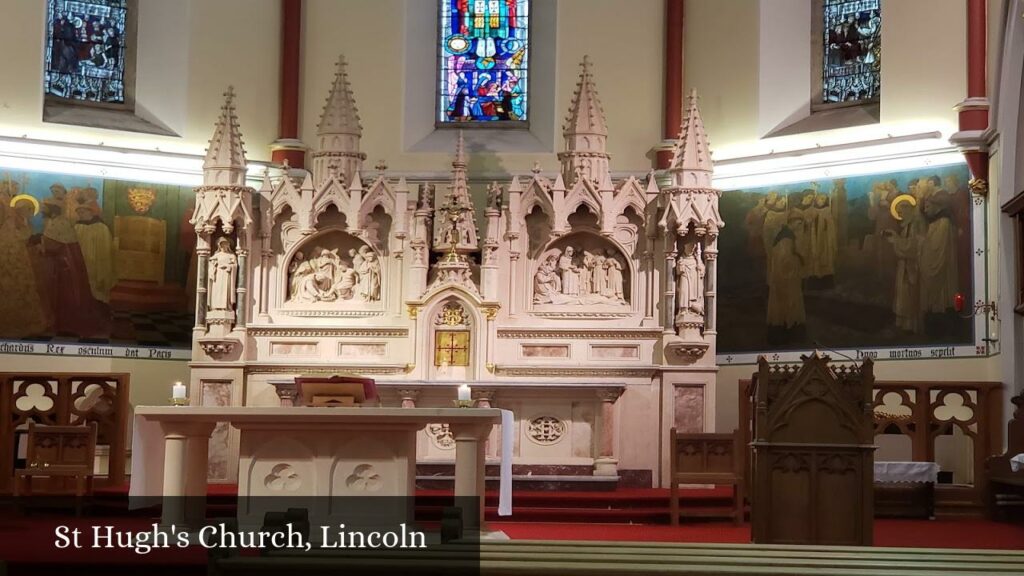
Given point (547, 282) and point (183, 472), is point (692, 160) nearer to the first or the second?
point (547, 282)

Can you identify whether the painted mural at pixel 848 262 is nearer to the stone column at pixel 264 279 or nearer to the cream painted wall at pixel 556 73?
the cream painted wall at pixel 556 73

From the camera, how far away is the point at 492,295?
16.4m

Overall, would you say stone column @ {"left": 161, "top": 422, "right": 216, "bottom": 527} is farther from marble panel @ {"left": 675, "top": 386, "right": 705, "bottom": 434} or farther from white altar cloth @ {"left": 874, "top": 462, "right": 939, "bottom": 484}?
white altar cloth @ {"left": 874, "top": 462, "right": 939, "bottom": 484}

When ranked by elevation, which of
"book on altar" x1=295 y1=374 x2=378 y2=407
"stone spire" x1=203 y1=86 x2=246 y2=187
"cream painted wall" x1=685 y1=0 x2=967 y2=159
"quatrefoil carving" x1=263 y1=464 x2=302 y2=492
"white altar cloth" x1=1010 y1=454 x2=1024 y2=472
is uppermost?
"cream painted wall" x1=685 y1=0 x2=967 y2=159

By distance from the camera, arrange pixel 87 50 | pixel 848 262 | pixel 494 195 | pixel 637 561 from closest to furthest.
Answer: pixel 637 561, pixel 494 195, pixel 848 262, pixel 87 50

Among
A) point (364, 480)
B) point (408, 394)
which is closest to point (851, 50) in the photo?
point (408, 394)

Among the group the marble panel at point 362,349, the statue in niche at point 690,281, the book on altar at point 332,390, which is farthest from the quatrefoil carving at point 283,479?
the statue in niche at point 690,281

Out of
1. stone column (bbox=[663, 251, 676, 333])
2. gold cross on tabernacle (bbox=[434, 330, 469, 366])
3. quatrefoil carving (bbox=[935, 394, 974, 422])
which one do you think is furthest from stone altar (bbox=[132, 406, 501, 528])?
quatrefoil carving (bbox=[935, 394, 974, 422])

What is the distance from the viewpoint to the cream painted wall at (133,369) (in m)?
17.5

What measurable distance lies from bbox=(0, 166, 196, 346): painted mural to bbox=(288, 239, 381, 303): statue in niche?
2.05 m

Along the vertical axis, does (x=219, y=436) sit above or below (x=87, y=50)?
below

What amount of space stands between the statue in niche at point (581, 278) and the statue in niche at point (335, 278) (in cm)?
190

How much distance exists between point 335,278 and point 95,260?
10.7ft

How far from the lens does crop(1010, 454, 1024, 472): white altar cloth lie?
13.4m
